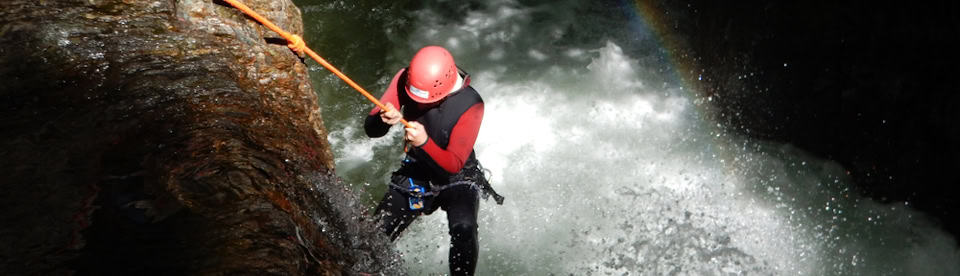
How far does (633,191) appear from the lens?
5.04 meters

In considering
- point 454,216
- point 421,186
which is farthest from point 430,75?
point 454,216

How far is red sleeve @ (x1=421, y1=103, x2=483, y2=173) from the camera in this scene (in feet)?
10.2

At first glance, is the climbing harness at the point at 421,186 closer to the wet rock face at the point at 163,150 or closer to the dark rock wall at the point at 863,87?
the wet rock face at the point at 163,150

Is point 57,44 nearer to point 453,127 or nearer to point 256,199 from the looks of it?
point 256,199

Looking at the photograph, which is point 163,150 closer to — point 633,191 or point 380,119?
point 380,119

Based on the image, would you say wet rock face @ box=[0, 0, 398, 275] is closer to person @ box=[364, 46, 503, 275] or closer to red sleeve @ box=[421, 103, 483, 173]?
person @ box=[364, 46, 503, 275]

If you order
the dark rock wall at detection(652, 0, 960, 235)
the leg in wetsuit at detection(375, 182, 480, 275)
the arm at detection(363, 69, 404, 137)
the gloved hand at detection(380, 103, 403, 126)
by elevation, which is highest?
the dark rock wall at detection(652, 0, 960, 235)

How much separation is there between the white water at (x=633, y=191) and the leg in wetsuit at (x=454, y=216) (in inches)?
35.0

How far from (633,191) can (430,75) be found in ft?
9.00

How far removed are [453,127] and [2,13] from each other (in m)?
2.74

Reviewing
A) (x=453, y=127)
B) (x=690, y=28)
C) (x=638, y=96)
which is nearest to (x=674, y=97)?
(x=638, y=96)

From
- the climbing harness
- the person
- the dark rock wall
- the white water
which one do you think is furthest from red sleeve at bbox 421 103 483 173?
the dark rock wall

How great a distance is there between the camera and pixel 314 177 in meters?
3.06

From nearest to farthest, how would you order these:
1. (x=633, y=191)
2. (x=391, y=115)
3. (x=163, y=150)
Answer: (x=163, y=150) < (x=391, y=115) < (x=633, y=191)
